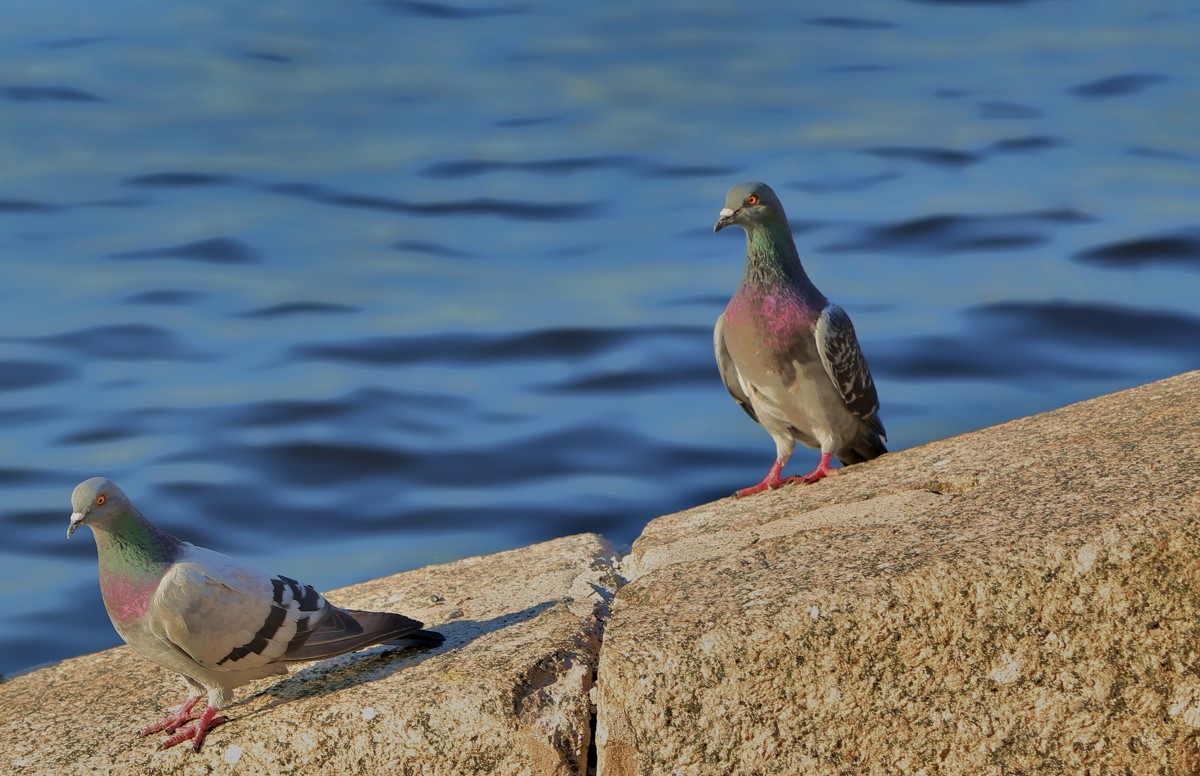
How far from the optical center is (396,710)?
4.02 metres

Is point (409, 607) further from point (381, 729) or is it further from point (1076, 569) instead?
point (1076, 569)

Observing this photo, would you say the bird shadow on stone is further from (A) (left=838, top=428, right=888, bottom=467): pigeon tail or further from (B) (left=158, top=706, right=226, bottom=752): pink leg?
(A) (left=838, top=428, right=888, bottom=467): pigeon tail

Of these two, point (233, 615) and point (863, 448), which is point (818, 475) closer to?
point (863, 448)

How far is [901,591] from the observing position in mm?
3920

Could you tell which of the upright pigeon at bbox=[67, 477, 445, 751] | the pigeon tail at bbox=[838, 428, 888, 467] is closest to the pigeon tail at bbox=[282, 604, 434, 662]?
the upright pigeon at bbox=[67, 477, 445, 751]

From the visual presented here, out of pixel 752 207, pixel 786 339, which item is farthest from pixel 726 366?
pixel 752 207

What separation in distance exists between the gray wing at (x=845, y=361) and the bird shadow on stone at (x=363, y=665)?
7.42 feet

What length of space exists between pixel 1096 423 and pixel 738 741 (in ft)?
7.21

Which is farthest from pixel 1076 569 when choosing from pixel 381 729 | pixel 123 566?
pixel 123 566

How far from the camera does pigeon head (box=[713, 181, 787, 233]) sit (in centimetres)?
642

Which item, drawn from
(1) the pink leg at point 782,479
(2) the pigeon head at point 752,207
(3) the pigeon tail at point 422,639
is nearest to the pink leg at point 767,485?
(1) the pink leg at point 782,479

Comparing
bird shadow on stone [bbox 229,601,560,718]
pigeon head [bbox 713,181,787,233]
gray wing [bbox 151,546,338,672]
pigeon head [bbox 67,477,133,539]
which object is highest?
pigeon head [bbox 713,181,787,233]

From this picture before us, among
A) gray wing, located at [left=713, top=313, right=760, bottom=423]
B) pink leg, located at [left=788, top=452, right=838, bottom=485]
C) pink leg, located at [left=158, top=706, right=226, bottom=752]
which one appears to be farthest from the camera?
gray wing, located at [left=713, top=313, right=760, bottom=423]

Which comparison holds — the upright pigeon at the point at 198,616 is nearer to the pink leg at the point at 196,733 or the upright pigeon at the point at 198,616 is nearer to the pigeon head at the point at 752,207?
the pink leg at the point at 196,733
